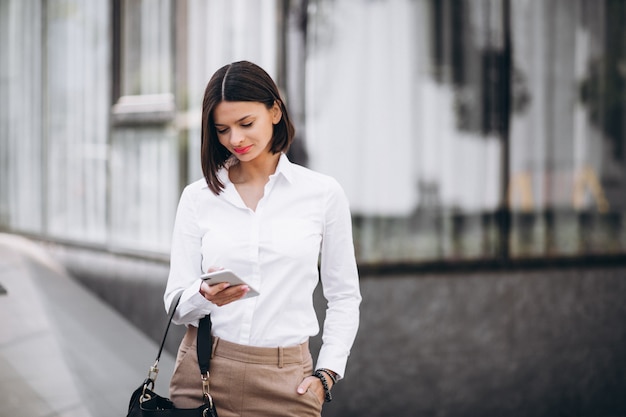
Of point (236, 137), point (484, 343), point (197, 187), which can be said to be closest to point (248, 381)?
point (197, 187)

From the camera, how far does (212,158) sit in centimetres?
261

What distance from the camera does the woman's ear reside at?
263 cm

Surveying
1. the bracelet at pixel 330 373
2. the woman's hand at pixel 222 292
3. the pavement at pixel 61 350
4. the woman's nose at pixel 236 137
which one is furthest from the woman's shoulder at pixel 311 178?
the pavement at pixel 61 350

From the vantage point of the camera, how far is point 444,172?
5852 mm

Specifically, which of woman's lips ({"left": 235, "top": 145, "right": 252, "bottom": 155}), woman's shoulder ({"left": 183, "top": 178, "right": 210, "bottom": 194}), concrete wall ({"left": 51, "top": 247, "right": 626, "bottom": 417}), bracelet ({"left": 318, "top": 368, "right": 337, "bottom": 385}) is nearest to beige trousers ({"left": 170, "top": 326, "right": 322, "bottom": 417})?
bracelet ({"left": 318, "top": 368, "right": 337, "bottom": 385})

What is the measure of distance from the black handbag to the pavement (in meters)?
2.17

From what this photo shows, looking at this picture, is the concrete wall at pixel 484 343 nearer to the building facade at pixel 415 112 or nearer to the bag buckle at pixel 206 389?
the building facade at pixel 415 112

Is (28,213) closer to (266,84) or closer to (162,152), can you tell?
(162,152)

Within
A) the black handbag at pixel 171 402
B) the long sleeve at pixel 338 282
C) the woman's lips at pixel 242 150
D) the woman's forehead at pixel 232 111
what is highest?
the woman's forehead at pixel 232 111

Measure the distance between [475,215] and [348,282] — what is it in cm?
335

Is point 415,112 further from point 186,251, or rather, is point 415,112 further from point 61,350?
point 186,251

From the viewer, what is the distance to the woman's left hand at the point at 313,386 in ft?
8.21

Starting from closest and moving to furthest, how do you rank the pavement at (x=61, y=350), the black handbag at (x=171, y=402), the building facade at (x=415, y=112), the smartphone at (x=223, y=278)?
the smartphone at (x=223, y=278)
the black handbag at (x=171, y=402)
the pavement at (x=61, y=350)
the building facade at (x=415, y=112)

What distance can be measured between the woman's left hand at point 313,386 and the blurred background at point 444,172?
272 cm
